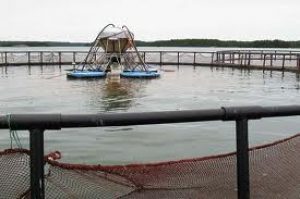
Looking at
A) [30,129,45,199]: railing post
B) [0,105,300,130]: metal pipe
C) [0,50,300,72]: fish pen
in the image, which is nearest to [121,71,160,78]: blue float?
[0,50,300,72]: fish pen

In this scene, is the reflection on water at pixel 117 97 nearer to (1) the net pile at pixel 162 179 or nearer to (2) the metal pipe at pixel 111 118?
(1) the net pile at pixel 162 179

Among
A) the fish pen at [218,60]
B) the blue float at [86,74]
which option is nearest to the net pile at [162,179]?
the blue float at [86,74]

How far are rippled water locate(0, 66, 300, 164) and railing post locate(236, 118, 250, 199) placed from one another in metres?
6.19

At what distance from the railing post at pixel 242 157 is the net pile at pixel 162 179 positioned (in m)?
0.49

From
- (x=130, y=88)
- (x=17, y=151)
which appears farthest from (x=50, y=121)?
(x=130, y=88)

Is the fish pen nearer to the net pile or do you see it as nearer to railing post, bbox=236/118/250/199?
the net pile

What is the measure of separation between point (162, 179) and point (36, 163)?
1.21 m

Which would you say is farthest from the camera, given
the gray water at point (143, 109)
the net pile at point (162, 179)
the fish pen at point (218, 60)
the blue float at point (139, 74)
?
the fish pen at point (218, 60)

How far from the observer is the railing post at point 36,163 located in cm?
322

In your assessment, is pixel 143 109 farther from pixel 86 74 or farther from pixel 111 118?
pixel 86 74

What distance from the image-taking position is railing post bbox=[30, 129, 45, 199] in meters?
3.22

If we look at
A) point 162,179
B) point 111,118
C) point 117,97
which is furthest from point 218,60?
point 111,118

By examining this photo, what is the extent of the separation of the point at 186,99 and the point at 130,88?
7.39 meters

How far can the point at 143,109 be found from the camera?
2395 centimetres
